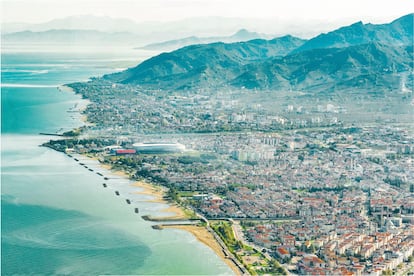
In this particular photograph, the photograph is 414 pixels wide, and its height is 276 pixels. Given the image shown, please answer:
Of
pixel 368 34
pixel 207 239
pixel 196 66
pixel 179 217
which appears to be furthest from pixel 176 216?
pixel 368 34

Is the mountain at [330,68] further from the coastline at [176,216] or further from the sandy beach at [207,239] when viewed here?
the sandy beach at [207,239]

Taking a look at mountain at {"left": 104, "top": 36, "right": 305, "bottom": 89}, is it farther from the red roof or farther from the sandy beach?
the sandy beach

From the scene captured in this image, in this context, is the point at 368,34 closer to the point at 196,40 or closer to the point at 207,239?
the point at 196,40

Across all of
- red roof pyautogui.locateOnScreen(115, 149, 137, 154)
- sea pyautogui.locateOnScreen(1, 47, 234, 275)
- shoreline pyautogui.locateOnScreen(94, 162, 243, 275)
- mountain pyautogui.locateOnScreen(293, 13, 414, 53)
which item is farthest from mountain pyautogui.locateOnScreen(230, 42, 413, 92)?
shoreline pyautogui.locateOnScreen(94, 162, 243, 275)

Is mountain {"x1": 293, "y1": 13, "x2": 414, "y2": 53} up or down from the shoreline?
up

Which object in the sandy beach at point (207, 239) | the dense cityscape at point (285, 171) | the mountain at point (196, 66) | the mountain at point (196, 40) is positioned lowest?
the sandy beach at point (207, 239)

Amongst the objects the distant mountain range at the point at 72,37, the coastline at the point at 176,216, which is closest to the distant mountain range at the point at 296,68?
the distant mountain range at the point at 72,37

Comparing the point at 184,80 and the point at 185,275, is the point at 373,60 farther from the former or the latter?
the point at 185,275
